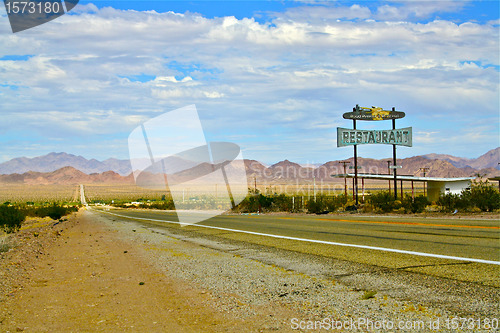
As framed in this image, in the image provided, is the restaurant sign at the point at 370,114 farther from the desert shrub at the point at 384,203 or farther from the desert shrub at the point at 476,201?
the desert shrub at the point at 476,201

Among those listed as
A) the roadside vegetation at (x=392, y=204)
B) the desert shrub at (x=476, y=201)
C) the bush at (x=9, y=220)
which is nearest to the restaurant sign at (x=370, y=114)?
the roadside vegetation at (x=392, y=204)

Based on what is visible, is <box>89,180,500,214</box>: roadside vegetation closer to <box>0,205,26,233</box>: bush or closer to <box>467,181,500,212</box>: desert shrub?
<box>467,181,500,212</box>: desert shrub

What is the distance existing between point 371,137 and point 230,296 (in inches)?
1256

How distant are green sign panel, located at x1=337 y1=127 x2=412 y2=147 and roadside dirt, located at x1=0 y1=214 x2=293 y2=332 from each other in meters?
27.9

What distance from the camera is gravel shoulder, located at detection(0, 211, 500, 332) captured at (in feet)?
18.1

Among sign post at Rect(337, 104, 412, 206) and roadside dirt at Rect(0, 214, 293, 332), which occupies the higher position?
sign post at Rect(337, 104, 412, 206)

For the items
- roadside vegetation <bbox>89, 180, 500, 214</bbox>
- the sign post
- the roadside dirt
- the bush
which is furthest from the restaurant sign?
the roadside dirt

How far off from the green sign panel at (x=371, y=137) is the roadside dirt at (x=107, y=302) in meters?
27.9

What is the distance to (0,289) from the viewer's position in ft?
26.1

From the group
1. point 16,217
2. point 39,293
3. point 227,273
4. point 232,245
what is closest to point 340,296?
point 227,273

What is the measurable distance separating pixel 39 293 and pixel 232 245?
6.29m

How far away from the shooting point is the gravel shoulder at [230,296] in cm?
552

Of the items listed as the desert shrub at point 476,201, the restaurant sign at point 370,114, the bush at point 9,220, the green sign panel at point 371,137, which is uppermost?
the restaurant sign at point 370,114

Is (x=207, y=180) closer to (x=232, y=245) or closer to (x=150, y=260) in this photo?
(x=232, y=245)
